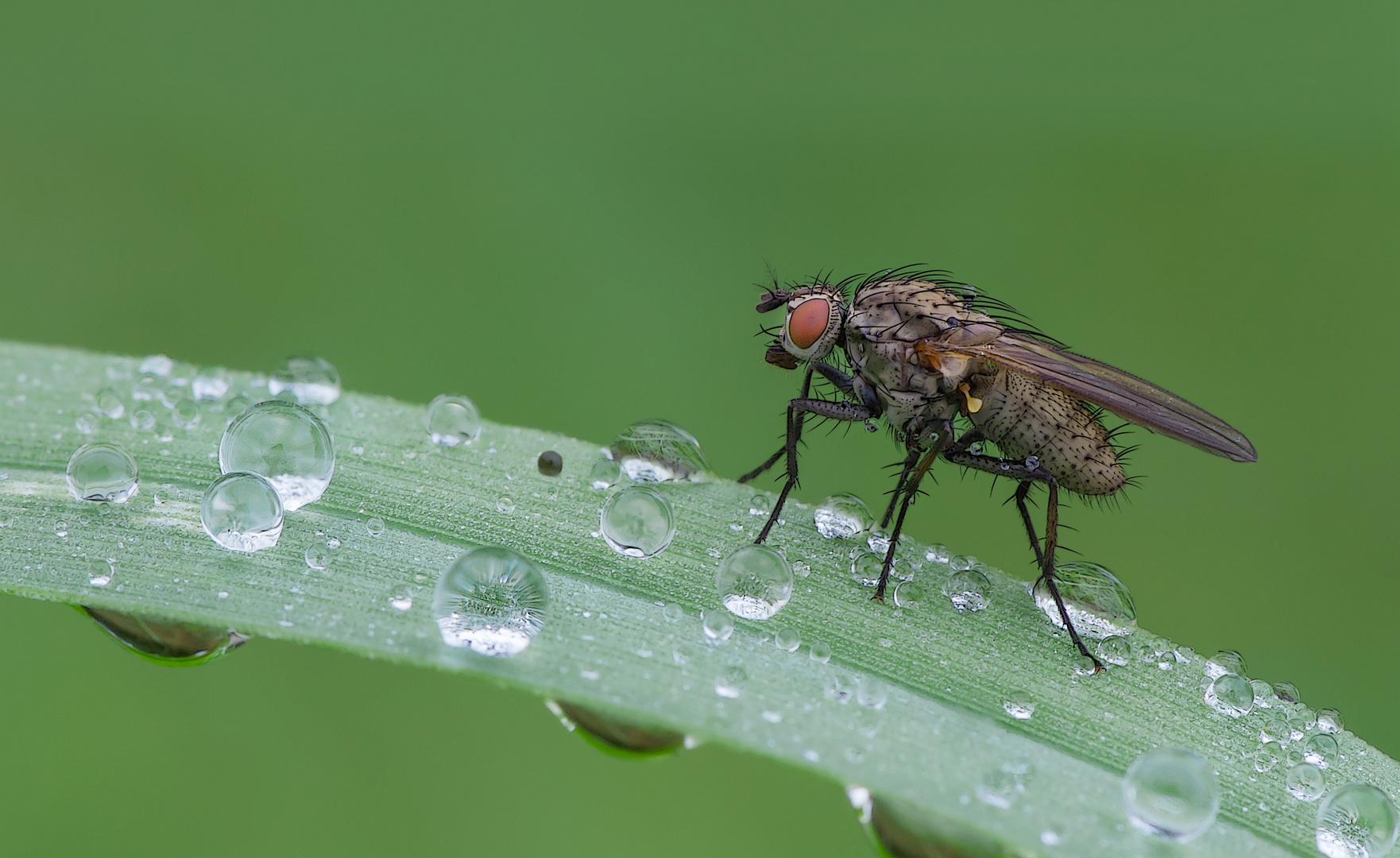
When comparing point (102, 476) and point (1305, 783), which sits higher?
point (102, 476)

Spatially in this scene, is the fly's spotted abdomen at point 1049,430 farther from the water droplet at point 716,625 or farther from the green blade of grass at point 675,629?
the water droplet at point 716,625

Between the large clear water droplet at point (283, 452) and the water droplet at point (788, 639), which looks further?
the large clear water droplet at point (283, 452)

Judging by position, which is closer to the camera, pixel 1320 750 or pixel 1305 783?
pixel 1305 783

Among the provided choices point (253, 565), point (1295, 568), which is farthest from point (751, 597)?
point (1295, 568)

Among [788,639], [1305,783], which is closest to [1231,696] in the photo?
[1305,783]

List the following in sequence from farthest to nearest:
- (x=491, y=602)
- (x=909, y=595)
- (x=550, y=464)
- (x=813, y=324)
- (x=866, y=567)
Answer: (x=813, y=324), (x=550, y=464), (x=866, y=567), (x=909, y=595), (x=491, y=602)

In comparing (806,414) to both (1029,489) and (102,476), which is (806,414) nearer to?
(1029,489)

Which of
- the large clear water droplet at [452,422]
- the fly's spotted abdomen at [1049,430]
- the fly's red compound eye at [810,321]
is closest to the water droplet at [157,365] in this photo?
the large clear water droplet at [452,422]
